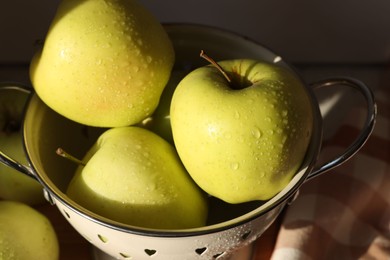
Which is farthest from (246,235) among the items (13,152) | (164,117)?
(13,152)

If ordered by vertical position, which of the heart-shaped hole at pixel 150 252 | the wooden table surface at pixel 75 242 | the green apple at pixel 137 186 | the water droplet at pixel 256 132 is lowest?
the wooden table surface at pixel 75 242

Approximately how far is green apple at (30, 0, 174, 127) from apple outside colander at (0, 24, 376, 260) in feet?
0.16

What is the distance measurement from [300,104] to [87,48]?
0.18 metres

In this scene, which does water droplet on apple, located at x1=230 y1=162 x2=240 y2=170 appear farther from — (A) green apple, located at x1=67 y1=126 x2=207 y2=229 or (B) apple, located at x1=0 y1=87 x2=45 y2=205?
(B) apple, located at x1=0 y1=87 x2=45 y2=205

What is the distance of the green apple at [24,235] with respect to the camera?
50cm

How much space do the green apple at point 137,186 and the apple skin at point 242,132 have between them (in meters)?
0.02

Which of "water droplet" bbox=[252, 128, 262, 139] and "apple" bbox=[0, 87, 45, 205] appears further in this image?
"apple" bbox=[0, 87, 45, 205]

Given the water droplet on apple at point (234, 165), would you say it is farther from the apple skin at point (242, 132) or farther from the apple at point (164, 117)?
the apple at point (164, 117)

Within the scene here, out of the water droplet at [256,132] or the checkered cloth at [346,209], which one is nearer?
the water droplet at [256,132]

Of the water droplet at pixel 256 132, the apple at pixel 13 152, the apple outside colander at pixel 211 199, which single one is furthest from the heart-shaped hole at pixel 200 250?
the apple at pixel 13 152

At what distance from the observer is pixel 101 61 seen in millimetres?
468

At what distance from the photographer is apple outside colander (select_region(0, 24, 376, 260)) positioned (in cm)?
44

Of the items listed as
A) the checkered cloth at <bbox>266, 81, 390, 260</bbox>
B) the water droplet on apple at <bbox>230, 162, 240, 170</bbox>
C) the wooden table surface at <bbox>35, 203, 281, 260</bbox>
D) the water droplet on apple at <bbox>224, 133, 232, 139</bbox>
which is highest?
the water droplet on apple at <bbox>224, 133, 232, 139</bbox>

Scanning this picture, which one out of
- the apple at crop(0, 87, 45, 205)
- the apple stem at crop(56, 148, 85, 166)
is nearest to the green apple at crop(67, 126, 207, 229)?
the apple stem at crop(56, 148, 85, 166)
